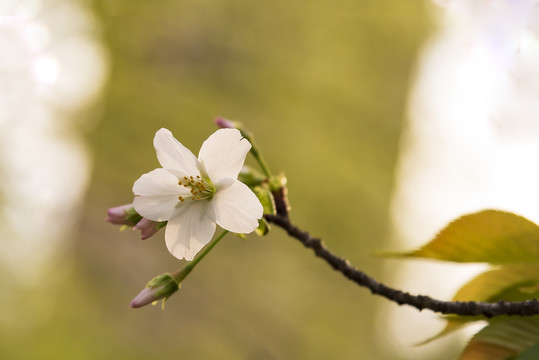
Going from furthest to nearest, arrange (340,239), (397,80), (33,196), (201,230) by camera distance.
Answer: (397,80)
(340,239)
(33,196)
(201,230)

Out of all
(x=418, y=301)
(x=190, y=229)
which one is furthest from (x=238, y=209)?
(x=418, y=301)

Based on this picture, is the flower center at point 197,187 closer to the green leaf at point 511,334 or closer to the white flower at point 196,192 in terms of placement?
the white flower at point 196,192

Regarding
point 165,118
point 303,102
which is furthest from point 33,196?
point 303,102

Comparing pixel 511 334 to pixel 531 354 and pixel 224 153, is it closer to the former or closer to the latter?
pixel 531 354

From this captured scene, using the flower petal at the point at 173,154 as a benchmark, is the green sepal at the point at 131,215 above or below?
below

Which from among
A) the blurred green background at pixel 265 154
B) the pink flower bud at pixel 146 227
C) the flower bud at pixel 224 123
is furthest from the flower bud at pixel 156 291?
the blurred green background at pixel 265 154

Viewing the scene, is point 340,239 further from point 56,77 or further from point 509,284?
point 509,284

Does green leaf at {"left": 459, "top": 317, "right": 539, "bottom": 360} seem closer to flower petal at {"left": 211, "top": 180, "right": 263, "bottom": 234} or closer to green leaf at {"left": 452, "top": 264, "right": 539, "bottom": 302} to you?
green leaf at {"left": 452, "top": 264, "right": 539, "bottom": 302}
